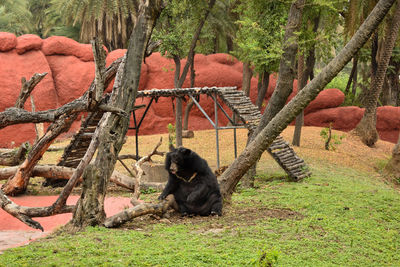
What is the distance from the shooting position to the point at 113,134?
6863mm

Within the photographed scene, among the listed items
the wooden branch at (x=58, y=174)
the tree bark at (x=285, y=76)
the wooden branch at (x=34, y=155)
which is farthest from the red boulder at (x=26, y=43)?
the tree bark at (x=285, y=76)

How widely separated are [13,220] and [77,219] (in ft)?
10.6

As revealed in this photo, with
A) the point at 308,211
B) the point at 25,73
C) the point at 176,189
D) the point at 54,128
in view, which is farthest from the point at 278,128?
the point at 25,73

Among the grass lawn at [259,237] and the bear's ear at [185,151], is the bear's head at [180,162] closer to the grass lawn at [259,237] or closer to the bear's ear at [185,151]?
the bear's ear at [185,151]

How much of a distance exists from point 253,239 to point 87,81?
1775 centimetres

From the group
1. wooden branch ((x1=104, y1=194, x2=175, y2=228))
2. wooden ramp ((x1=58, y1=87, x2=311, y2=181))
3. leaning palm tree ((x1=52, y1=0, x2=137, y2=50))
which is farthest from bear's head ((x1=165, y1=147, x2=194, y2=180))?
leaning palm tree ((x1=52, y1=0, x2=137, y2=50))

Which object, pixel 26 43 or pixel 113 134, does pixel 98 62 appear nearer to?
pixel 113 134

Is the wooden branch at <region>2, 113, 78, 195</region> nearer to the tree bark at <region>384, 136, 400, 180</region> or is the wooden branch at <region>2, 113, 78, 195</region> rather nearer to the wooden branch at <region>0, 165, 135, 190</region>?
the wooden branch at <region>0, 165, 135, 190</region>

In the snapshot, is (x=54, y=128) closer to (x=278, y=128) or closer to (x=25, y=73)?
(x=278, y=128)

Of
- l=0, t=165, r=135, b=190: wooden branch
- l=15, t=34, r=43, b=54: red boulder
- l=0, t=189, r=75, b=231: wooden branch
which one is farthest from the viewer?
l=15, t=34, r=43, b=54: red boulder

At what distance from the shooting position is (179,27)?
16391 millimetres

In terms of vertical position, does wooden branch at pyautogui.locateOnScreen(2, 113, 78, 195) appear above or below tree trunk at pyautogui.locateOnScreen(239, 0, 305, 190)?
below

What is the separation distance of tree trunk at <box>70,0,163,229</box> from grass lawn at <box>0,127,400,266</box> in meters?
0.32

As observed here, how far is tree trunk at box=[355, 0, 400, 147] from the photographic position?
18.5 meters
